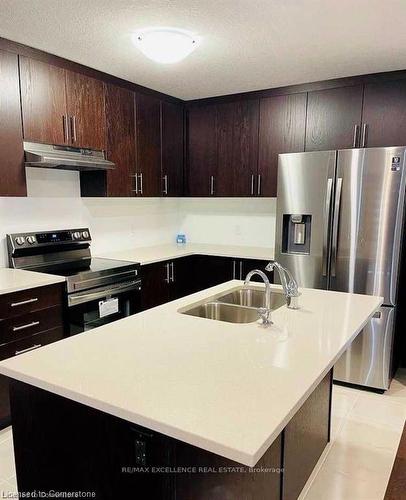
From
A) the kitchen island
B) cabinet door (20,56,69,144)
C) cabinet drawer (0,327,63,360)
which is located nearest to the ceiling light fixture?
cabinet door (20,56,69,144)

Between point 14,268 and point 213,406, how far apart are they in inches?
91.5

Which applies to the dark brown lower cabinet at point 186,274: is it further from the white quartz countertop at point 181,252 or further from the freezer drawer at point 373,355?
the freezer drawer at point 373,355

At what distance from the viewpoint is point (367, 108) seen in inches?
124

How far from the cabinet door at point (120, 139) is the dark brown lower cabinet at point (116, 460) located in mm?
2194

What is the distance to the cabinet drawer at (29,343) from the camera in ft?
7.69

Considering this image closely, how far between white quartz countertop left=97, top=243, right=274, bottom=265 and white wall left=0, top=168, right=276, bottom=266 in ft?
0.39

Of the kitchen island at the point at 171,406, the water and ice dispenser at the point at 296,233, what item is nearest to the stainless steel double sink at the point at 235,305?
the kitchen island at the point at 171,406

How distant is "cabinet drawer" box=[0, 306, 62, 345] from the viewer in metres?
2.33

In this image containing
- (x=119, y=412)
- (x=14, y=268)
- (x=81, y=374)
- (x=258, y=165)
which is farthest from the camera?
(x=258, y=165)

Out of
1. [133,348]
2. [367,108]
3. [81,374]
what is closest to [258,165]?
[367,108]

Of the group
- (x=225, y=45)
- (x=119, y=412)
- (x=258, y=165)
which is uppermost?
(x=225, y=45)

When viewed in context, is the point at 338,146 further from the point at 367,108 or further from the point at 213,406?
the point at 213,406

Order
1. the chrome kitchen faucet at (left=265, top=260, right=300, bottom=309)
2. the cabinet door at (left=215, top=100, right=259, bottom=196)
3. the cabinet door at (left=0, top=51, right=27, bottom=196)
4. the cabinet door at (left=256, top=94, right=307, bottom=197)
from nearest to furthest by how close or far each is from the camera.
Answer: the chrome kitchen faucet at (left=265, top=260, right=300, bottom=309)
the cabinet door at (left=0, top=51, right=27, bottom=196)
the cabinet door at (left=256, top=94, right=307, bottom=197)
the cabinet door at (left=215, top=100, right=259, bottom=196)

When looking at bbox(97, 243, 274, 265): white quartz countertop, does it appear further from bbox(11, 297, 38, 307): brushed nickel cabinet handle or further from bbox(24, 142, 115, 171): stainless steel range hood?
bbox(11, 297, 38, 307): brushed nickel cabinet handle
